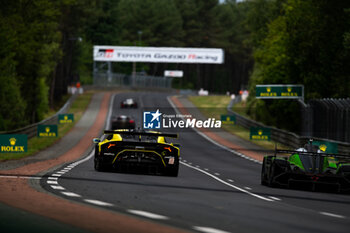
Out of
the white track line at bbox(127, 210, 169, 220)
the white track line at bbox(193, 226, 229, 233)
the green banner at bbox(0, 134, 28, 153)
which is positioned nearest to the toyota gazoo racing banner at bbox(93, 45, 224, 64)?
the green banner at bbox(0, 134, 28, 153)

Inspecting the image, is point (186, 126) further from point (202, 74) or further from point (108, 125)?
point (202, 74)

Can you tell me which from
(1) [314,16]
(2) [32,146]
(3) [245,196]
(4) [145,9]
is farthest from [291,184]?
(4) [145,9]

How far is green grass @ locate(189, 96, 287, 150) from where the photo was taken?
50.8 m

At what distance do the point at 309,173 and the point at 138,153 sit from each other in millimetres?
4241

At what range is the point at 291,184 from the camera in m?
18.0

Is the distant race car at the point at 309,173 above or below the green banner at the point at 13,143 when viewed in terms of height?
above

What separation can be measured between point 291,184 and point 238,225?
26.0 ft

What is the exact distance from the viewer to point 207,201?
13484 millimetres

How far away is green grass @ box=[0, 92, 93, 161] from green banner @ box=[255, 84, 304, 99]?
13.1 meters

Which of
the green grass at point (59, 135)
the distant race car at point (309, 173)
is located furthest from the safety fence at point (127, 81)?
the distant race car at point (309, 173)

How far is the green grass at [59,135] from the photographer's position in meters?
32.2

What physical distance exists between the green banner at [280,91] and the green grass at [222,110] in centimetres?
Answer: 309

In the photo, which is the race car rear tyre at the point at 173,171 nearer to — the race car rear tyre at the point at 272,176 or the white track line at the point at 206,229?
the race car rear tyre at the point at 272,176

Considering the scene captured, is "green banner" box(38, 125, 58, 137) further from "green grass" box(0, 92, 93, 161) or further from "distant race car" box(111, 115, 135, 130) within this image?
"distant race car" box(111, 115, 135, 130)
